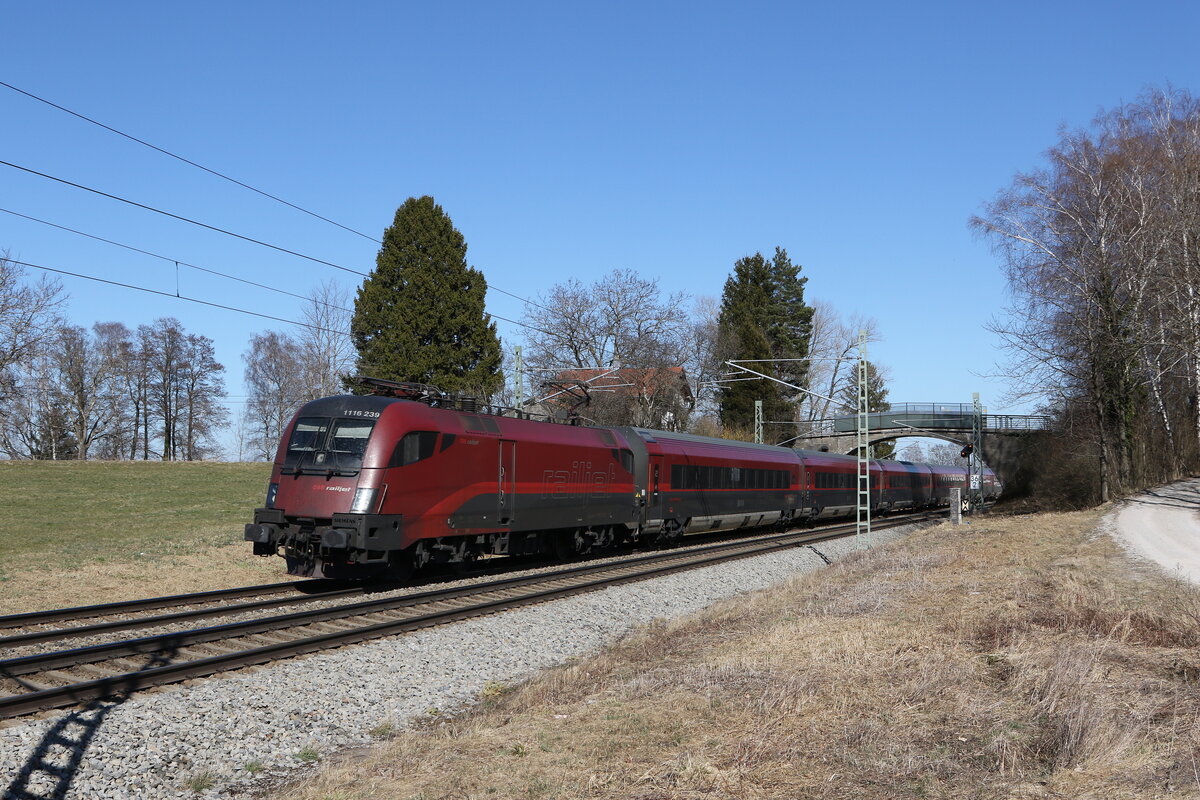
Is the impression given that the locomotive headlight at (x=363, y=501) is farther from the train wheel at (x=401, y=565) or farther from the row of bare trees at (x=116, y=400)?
the row of bare trees at (x=116, y=400)

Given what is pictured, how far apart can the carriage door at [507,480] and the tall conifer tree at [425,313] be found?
26.2m

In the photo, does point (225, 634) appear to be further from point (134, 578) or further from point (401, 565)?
point (134, 578)

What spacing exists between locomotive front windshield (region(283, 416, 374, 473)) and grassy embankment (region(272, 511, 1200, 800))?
564 cm

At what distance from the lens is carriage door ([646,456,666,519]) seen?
24297 mm

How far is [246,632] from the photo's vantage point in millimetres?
11477

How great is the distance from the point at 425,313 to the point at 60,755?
128ft

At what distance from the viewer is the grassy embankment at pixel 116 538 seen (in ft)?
52.6

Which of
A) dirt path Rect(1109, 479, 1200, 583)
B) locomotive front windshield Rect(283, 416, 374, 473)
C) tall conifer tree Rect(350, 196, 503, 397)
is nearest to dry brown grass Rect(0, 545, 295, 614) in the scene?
locomotive front windshield Rect(283, 416, 374, 473)

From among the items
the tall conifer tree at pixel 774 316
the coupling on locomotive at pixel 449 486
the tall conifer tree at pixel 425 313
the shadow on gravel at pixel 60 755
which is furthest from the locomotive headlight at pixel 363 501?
the tall conifer tree at pixel 774 316

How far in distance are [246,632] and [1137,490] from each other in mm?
33344

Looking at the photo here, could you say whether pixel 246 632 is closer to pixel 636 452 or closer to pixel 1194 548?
pixel 636 452

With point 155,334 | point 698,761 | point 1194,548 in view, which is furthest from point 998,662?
point 155,334

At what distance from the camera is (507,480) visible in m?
18.0

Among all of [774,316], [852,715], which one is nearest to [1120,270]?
[852,715]
